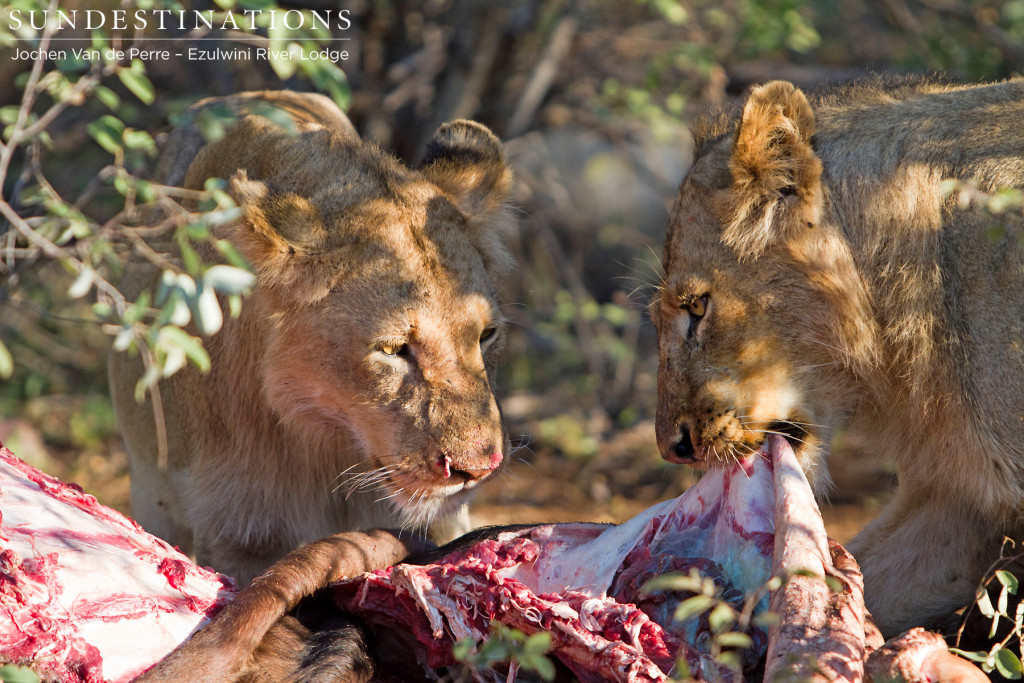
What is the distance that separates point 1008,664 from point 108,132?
8.26 feet

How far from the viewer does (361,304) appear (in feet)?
10.9

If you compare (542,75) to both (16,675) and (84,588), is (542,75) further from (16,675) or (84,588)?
(16,675)

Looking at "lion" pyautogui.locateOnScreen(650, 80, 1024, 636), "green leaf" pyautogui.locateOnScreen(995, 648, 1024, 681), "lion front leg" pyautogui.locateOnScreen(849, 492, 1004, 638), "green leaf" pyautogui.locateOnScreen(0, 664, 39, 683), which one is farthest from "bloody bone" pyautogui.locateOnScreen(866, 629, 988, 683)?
"green leaf" pyautogui.locateOnScreen(0, 664, 39, 683)

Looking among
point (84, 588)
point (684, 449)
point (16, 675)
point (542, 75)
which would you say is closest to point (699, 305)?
point (684, 449)

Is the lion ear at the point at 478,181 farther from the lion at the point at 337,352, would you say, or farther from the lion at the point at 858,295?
the lion at the point at 858,295

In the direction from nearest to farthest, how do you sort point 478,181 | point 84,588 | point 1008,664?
1. point 1008,664
2. point 84,588
3. point 478,181

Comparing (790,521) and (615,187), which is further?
(615,187)

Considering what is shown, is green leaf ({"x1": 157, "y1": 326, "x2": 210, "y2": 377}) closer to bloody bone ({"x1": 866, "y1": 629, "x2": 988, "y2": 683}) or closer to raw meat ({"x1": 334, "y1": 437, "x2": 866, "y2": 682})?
raw meat ({"x1": 334, "y1": 437, "x2": 866, "y2": 682})

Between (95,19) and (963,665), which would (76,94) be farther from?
(95,19)

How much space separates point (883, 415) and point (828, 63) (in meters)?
6.08

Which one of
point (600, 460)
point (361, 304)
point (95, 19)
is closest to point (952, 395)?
point (361, 304)

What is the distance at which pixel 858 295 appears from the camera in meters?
3.15

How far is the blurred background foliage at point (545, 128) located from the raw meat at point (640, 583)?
253 cm

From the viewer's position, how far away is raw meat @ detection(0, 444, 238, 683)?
8.37ft
